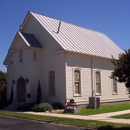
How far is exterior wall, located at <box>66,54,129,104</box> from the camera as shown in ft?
76.1

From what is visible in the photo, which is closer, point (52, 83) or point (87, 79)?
point (52, 83)

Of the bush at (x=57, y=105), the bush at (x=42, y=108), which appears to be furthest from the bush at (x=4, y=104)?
the bush at (x=57, y=105)

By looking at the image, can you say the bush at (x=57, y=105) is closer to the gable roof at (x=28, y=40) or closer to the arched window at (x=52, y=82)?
the arched window at (x=52, y=82)

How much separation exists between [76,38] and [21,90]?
26.9 ft

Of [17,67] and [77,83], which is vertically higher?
[17,67]

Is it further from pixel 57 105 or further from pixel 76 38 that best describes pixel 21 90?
pixel 76 38

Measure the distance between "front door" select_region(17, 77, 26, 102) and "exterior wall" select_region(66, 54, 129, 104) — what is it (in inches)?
224

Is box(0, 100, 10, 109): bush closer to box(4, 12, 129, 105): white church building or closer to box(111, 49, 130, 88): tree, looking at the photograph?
box(4, 12, 129, 105): white church building

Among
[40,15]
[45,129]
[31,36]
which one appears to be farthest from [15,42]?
[45,129]

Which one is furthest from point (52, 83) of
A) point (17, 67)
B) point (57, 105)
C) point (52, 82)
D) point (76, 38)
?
point (76, 38)

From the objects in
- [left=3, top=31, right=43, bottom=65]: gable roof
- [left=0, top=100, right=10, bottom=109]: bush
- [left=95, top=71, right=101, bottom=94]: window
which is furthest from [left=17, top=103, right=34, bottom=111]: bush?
[left=95, top=71, right=101, bottom=94]: window

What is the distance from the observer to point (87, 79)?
2527 cm

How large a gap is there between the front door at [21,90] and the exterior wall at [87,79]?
5.69 m

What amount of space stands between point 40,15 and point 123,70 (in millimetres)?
17043
